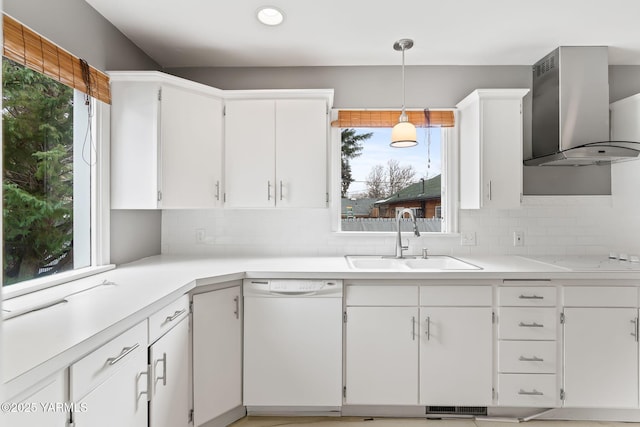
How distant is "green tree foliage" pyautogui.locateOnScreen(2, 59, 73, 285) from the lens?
5.66 ft

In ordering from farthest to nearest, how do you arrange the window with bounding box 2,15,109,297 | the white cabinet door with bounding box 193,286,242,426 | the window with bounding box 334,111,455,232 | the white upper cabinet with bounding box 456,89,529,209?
the window with bounding box 334,111,455,232, the white upper cabinet with bounding box 456,89,529,209, the white cabinet door with bounding box 193,286,242,426, the window with bounding box 2,15,109,297

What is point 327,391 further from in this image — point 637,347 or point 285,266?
point 637,347

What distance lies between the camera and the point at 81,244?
2182 mm

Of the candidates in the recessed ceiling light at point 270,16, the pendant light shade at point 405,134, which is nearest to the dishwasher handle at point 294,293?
the pendant light shade at point 405,134

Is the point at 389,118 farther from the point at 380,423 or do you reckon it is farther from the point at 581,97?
the point at 380,423

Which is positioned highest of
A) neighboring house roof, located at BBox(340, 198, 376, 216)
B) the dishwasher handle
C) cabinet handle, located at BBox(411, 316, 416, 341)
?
neighboring house roof, located at BBox(340, 198, 376, 216)

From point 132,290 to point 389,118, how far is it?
6.96 ft

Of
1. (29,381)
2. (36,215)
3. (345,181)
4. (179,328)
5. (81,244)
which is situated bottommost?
(179,328)

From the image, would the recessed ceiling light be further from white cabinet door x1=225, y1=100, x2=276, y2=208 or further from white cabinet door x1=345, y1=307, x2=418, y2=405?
white cabinet door x1=345, y1=307, x2=418, y2=405

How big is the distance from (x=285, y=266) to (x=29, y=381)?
5.04 ft

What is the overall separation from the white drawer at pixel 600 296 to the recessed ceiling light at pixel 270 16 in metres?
2.36

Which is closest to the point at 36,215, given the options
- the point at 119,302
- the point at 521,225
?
the point at 119,302

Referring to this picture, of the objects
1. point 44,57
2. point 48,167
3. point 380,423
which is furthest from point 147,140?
point 380,423

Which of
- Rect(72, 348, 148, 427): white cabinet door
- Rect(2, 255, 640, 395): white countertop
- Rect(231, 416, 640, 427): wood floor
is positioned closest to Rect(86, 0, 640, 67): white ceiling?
Rect(2, 255, 640, 395): white countertop
